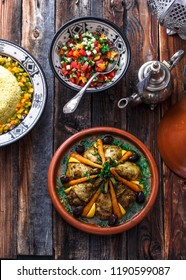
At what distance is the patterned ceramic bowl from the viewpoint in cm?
192

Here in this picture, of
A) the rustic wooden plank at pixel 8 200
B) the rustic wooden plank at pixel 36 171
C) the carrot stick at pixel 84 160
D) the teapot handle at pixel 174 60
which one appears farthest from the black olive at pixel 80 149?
the teapot handle at pixel 174 60

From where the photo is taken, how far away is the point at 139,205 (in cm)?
193

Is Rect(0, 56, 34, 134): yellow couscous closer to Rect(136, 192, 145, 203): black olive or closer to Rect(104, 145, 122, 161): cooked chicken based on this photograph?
Rect(104, 145, 122, 161): cooked chicken

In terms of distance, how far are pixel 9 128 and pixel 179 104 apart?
1.95 ft

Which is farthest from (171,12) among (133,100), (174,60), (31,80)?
(31,80)

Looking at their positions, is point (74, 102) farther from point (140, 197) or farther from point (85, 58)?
point (140, 197)

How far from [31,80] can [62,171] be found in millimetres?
328

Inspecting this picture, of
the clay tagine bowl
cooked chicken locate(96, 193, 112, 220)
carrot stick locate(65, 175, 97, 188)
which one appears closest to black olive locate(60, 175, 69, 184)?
carrot stick locate(65, 175, 97, 188)

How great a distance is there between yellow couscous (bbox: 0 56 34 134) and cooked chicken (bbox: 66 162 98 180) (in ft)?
0.78

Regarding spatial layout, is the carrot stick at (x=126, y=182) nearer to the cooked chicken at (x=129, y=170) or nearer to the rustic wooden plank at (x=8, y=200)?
the cooked chicken at (x=129, y=170)

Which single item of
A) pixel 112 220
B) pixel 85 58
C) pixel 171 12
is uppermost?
pixel 171 12

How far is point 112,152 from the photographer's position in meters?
1.92

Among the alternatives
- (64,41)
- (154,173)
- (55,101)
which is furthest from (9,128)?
(154,173)

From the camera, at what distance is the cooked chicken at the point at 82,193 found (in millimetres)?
1878
